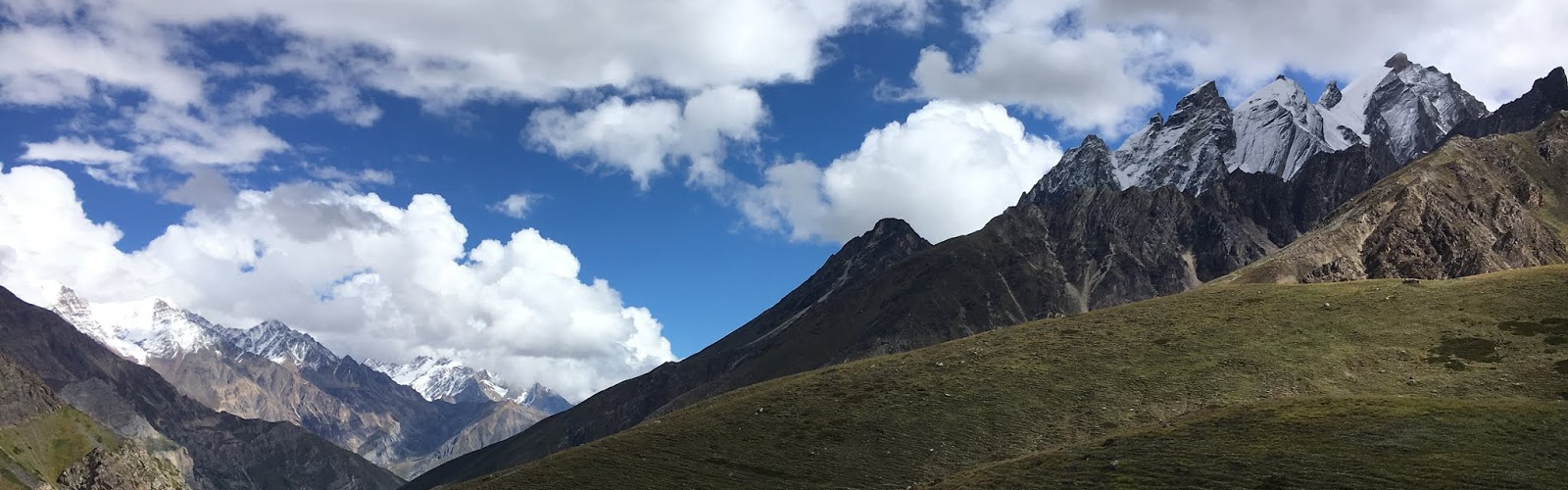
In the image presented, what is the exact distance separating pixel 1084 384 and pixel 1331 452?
54219mm

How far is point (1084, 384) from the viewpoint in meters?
146

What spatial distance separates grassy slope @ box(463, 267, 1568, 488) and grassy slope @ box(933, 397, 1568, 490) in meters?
18.9

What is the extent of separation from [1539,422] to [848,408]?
250 feet

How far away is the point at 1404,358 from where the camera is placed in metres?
142

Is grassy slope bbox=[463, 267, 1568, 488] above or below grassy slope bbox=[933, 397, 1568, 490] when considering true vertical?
above

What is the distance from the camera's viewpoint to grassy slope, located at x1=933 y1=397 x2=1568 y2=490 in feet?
275

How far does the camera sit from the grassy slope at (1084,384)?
126 m

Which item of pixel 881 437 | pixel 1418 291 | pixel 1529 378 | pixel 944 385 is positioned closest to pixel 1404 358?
pixel 1529 378

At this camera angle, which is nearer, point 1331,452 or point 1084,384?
point 1331,452

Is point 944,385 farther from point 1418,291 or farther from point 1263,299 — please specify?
point 1418,291

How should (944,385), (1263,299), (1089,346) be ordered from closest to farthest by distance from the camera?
Answer: 1. (944,385)
2. (1089,346)
3. (1263,299)

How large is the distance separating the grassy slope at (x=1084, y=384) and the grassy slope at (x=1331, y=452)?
61.9ft

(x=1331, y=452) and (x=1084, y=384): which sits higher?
(x=1084, y=384)

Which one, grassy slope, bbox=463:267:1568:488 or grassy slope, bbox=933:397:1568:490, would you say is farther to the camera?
grassy slope, bbox=463:267:1568:488
